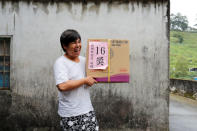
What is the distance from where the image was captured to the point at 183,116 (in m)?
7.88

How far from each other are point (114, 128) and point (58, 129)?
1276 millimetres

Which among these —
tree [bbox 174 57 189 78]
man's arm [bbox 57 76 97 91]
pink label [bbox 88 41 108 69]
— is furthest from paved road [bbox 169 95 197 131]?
tree [bbox 174 57 189 78]

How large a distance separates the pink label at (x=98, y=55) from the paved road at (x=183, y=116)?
13.0 feet

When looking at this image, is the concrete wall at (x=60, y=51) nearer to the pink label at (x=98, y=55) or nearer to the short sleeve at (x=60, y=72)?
the pink label at (x=98, y=55)

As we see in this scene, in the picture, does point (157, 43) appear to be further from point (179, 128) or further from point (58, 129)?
point (58, 129)

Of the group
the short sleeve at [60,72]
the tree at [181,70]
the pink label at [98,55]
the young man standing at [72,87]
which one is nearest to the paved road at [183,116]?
the pink label at [98,55]

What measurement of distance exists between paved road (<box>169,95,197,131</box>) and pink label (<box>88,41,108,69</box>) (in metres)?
3.97

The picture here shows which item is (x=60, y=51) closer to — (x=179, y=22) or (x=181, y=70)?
(x=181, y=70)

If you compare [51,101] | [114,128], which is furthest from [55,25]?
[114,128]

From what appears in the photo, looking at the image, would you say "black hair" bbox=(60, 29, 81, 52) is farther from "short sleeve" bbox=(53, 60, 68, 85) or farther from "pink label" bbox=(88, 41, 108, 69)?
"pink label" bbox=(88, 41, 108, 69)

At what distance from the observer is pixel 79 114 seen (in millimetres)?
2273

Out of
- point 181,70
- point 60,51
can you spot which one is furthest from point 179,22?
point 60,51

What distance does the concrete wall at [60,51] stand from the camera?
16.9 ft

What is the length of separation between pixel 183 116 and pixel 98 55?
602 cm
